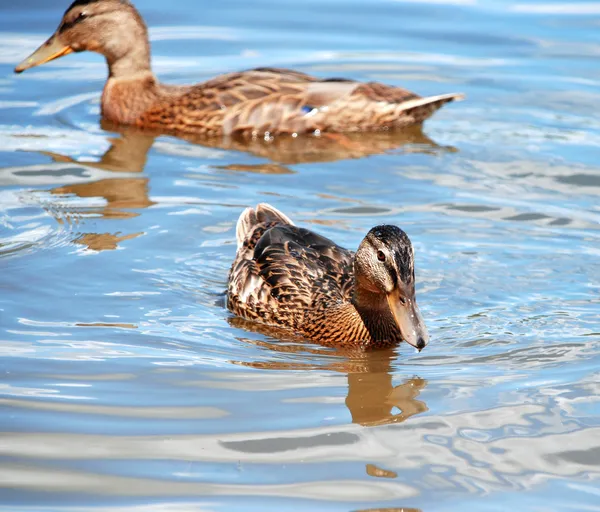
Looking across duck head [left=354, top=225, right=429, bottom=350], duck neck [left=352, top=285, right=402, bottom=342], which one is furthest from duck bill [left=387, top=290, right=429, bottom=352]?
duck neck [left=352, top=285, right=402, bottom=342]

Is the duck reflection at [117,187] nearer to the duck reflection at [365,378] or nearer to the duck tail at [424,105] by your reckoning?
the duck reflection at [365,378]

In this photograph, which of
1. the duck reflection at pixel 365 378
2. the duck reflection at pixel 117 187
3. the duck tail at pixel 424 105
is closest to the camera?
the duck reflection at pixel 365 378

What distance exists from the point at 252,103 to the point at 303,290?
4.44 m

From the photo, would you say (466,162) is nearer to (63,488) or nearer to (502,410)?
(502,410)

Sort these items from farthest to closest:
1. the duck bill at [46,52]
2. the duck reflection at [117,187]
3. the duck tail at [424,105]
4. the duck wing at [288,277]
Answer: the duck bill at [46,52]
the duck tail at [424,105]
the duck reflection at [117,187]
the duck wing at [288,277]

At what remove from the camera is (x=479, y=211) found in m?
9.49

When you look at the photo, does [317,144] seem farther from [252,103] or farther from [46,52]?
[46,52]

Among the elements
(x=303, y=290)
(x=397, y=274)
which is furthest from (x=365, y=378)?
(x=303, y=290)

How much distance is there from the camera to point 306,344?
7.50m

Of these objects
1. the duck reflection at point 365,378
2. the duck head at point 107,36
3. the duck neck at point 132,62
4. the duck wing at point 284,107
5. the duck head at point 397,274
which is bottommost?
the duck reflection at point 365,378

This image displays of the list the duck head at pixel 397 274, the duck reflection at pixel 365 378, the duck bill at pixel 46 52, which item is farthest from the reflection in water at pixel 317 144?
the duck head at pixel 397 274

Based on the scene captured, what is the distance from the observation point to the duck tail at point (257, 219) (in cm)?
864

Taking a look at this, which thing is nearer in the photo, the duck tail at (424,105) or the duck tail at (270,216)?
the duck tail at (270,216)

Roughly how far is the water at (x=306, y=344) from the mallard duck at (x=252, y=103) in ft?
1.22
